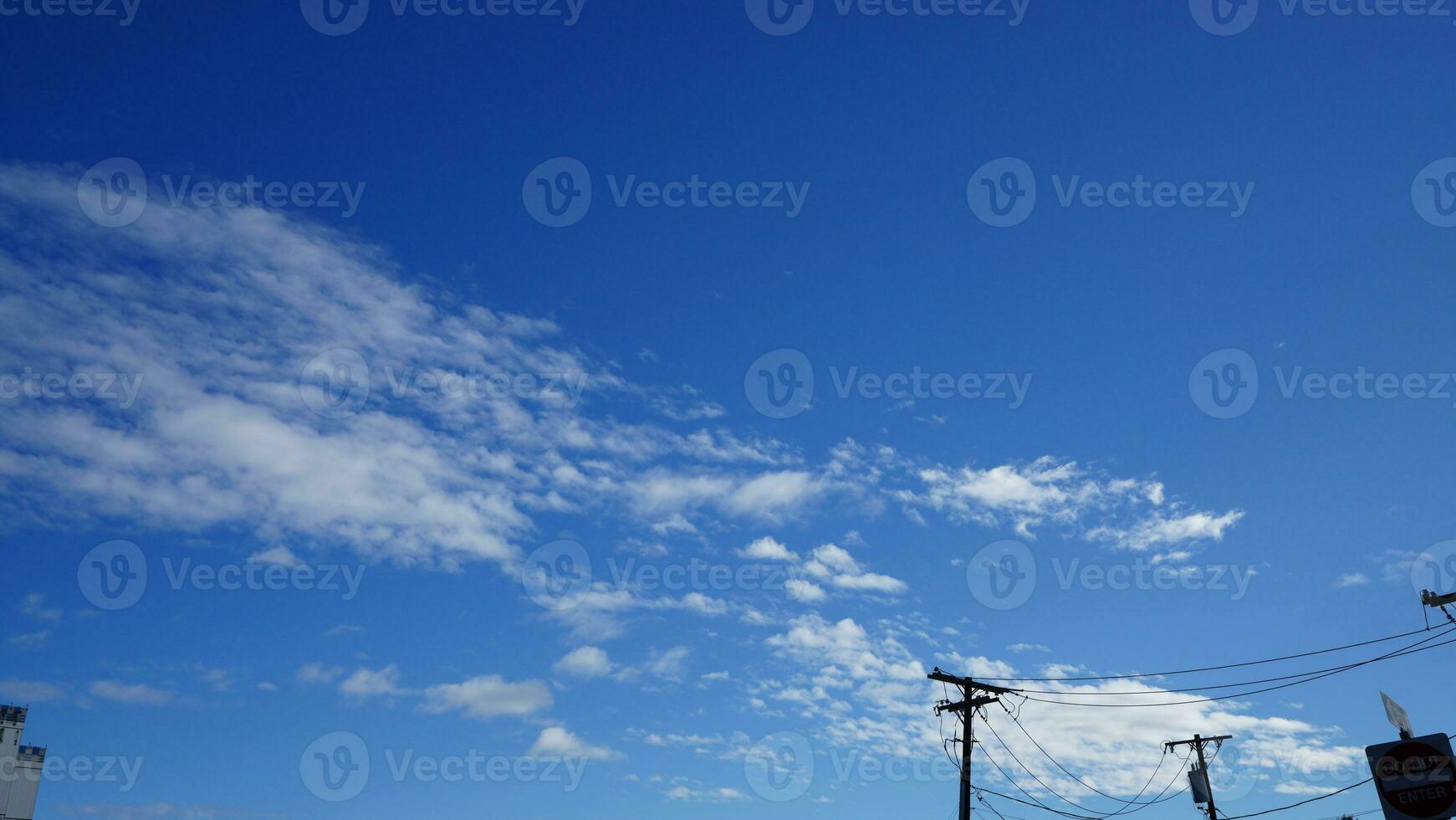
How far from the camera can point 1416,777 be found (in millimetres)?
6328

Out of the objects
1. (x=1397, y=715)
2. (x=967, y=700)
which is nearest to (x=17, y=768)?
(x=967, y=700)

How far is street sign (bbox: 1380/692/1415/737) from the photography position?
23.7 feet

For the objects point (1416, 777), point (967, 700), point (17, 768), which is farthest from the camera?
point (17, 768)

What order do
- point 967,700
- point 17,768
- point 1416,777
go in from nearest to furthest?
point 1416,777, point 967,700, point 17,768

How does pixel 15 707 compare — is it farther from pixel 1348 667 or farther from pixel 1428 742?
pixel 1428 742

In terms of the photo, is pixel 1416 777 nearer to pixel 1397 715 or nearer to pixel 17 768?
pixel 1397 715

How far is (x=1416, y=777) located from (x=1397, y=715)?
47.0 inches

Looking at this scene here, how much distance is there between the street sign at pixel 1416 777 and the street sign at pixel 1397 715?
24.9 inches

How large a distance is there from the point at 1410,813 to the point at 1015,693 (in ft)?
91.2

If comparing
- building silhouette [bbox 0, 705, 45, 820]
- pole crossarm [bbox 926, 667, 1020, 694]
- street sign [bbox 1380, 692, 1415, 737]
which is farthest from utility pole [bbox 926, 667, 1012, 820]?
building silhouette [bbox 0, 705, 45, 820]

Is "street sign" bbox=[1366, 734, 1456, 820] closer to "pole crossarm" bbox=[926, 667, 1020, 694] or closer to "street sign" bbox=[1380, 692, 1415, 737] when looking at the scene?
"street sign" bbox=[1380, 692, 1415, 737]

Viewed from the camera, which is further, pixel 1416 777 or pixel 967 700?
pixel 967 700

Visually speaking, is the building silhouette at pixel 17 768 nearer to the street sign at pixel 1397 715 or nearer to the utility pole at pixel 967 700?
the utility pole at pixel 967 700

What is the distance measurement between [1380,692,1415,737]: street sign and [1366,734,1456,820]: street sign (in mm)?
Answer: 632
